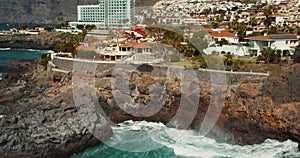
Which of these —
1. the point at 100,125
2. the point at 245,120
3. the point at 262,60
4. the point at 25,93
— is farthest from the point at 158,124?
the point at 25,93

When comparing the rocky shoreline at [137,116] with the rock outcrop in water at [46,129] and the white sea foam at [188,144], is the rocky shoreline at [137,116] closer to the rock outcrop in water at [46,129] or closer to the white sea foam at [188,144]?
the rock outcrop in water at [46,129]

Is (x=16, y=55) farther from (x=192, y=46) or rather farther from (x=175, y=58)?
(x=175, y=58)

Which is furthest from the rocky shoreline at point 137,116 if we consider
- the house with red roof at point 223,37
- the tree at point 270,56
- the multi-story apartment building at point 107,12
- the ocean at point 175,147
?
the multi-story apartment building at point 107,12

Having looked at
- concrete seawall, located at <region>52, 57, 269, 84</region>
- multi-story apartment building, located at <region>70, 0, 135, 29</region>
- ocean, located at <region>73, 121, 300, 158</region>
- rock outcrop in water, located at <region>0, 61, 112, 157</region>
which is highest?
multi-story apartment building, located at <region>70, 0, 135, 29</region>

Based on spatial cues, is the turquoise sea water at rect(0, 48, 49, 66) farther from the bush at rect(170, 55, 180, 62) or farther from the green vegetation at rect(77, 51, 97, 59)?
the bush at rect(170, 55, 180, 62)

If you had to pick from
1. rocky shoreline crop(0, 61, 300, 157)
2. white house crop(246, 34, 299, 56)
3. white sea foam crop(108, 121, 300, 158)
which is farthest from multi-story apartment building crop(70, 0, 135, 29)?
white sea foam crop(108, 121, 300, 158)

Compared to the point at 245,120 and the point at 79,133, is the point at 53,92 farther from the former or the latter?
the point at 245,120
